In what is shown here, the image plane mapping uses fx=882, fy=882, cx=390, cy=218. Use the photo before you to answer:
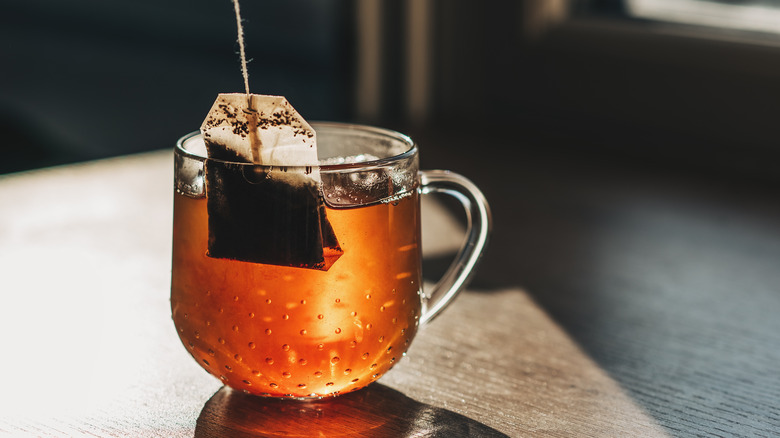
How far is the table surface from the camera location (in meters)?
0.54

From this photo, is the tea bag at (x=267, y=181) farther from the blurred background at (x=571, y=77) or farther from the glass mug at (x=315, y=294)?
the blurred background at (x=571, y=77)

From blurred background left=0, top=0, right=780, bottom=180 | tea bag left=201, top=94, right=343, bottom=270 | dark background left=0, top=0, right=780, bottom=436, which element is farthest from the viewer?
blurred background left=0, top=0, right=780, bottom=180

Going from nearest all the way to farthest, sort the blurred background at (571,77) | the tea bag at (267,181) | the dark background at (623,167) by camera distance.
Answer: the tea bag at (267,181) < the dark background at (623,167) < the blurred background at (571,77)

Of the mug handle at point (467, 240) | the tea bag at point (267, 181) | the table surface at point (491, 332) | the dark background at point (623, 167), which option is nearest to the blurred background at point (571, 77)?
the dark background at point (623, 167)

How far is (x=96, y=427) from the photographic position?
522 mm

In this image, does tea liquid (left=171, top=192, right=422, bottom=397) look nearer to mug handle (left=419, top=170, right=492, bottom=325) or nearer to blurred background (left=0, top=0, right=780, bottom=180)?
mug handle (left=419, top=170, right=492, bottom=325)

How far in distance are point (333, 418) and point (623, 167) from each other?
0.93 metres

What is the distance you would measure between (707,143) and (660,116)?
94mm

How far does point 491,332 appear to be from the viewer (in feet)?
2.30

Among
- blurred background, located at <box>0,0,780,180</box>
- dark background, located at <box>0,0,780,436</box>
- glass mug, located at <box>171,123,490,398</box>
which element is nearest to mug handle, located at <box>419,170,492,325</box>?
glass mug, located at <box>171,123,490,398</box>

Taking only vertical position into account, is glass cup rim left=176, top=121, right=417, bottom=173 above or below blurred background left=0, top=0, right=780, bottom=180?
above

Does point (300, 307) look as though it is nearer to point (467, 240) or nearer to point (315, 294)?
point (315, 294)

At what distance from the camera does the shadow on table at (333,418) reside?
1.70 feet

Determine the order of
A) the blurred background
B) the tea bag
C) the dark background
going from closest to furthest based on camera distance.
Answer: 1. the tea bag
2. the dark background
3. the blurred background
